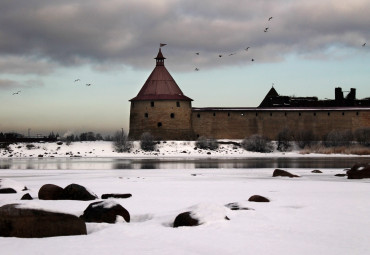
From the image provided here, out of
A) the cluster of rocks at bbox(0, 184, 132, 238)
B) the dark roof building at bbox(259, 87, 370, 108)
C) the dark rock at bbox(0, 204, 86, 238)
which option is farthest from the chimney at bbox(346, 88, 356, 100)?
the dark rock at bbox(0, 204, 86, 238)

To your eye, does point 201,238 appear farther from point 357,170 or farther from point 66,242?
point 357,170

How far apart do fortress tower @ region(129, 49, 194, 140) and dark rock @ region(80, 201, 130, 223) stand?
42348 millimetres

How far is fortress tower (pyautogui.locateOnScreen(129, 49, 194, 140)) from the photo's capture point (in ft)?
168

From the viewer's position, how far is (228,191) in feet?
41.7

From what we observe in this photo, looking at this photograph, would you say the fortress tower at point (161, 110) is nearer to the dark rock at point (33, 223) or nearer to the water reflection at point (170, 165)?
the water reflection at point (170, 165)

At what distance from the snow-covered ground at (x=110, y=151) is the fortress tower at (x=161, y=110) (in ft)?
14.0

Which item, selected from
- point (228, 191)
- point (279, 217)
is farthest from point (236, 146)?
point (279, 217)

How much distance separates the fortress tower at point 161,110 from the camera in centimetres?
5128

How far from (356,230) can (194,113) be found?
46778 mm

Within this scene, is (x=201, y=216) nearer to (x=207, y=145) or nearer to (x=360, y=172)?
(x=360, y=172)

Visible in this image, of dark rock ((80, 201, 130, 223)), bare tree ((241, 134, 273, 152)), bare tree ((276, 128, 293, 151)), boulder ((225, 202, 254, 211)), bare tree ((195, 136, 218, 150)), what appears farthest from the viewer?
bare tree ((276, 128, 293, 151))

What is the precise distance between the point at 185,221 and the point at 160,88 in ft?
146

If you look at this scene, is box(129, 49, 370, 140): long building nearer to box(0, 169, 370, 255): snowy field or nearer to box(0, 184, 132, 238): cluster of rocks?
box(0, 169, 370, 255): snowy field

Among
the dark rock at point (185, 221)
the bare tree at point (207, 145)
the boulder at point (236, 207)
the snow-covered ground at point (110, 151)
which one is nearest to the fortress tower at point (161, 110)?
the snow-covered ground at point (110, 151)
